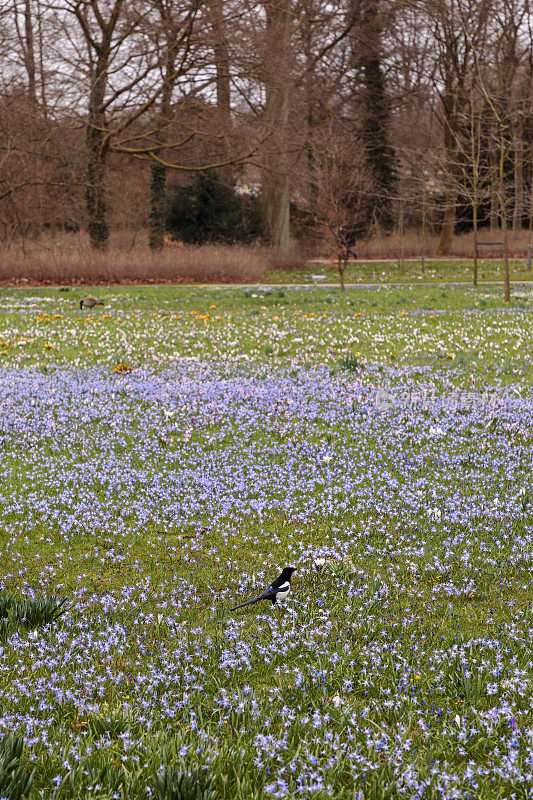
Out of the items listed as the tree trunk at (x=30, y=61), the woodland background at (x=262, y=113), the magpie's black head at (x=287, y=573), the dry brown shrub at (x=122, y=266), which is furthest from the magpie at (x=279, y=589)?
the tree trunk at (x=30, y=61)

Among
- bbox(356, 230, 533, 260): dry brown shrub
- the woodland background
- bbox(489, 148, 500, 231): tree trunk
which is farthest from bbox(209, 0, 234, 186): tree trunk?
bbox(356, 230, 533, 260): dry brown shrub

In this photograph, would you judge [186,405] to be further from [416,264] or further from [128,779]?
[416,264]

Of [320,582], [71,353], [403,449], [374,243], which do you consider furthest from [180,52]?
[320,582]

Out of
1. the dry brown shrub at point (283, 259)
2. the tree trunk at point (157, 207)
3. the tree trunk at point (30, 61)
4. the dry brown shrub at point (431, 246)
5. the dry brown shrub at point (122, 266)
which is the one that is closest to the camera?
the dry brown shrub at point (122, 266)

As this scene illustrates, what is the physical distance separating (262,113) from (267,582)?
38072mm

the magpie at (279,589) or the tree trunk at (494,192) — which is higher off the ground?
the tree trunk at (494,192)

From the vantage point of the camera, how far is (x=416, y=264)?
38.0 m

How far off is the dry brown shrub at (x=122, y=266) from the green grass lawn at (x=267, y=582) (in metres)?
21.9

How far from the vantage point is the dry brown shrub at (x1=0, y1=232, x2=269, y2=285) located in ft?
101

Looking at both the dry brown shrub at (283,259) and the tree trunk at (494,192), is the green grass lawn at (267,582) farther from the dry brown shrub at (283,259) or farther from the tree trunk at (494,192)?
the dry brown shrub at (283,259)

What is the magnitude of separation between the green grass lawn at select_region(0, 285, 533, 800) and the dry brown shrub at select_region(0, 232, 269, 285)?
71.7ft

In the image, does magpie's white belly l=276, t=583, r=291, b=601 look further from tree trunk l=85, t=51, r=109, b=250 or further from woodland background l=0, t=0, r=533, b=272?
tree trunk l=85, t=51, r=109, b=250

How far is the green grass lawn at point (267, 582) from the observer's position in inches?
101

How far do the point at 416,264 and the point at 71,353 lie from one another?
96.0 feet
